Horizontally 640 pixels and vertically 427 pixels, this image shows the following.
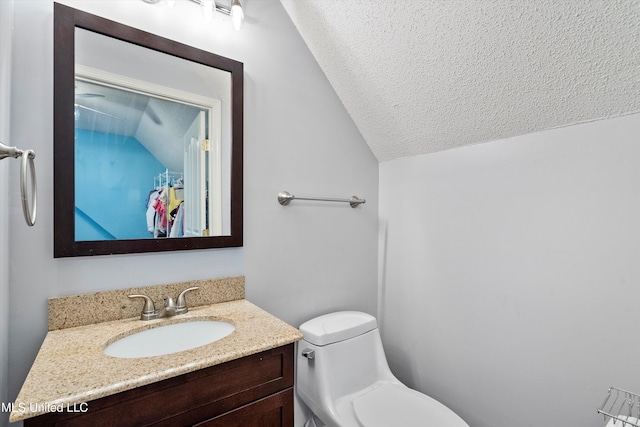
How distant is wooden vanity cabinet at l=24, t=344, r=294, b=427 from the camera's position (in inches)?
26.3

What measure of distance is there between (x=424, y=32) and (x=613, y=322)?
48.1 inches

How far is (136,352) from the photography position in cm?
97

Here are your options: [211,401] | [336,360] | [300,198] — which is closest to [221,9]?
[300,198]

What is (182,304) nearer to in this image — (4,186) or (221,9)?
(4,186)

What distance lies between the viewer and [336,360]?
4.44 feet

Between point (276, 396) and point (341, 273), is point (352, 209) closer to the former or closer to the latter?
point (341, 273)

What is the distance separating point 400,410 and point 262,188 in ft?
3.65

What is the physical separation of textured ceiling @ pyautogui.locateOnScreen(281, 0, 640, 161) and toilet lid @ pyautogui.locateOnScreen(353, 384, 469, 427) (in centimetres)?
116

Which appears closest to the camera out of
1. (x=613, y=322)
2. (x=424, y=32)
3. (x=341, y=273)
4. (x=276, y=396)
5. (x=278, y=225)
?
(x=276, y=396)

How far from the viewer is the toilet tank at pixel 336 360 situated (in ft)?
4.32

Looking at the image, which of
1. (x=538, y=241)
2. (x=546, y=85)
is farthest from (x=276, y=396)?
(x=546, y=85)

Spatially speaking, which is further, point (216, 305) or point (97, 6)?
point (216, 305)

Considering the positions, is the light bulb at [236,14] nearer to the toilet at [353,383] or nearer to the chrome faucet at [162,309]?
the chrome faucet at [162,309]

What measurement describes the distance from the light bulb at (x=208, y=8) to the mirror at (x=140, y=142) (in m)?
0.13
